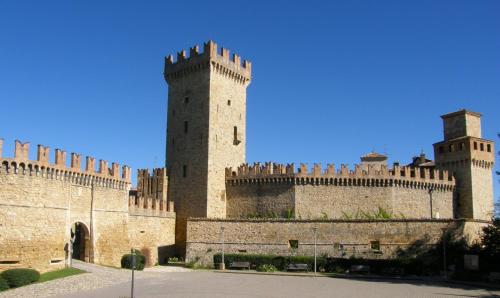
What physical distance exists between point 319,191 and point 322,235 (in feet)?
15.9

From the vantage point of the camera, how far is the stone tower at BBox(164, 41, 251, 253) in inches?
1517

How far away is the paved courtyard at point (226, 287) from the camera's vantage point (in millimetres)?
21781

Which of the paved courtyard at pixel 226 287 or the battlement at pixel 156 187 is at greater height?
the battlement at pixel 156 187

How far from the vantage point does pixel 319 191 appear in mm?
38531

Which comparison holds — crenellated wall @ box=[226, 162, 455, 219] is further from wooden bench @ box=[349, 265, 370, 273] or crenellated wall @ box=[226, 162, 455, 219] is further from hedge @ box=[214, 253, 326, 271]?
wooden bench @ box=[349, 265, 370, 273]

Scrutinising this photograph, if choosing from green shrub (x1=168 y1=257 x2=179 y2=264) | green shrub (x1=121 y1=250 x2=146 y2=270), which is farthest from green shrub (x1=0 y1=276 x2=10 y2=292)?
green shrub (x1=168 y1=257 x2=179 y2=264)

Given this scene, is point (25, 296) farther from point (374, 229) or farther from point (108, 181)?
point (374, 229)

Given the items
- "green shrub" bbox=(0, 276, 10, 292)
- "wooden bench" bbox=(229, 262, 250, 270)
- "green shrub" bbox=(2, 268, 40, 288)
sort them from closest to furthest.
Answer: "green shrub" bbox=(0, 276, 10, 292) < "green shrub" bbox=(2, 268, 40, 288) < "wooden bench" bbox=(229, 262, 250, 270)

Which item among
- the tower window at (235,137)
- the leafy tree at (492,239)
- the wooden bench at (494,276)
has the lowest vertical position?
the wooden bench at (494,276)

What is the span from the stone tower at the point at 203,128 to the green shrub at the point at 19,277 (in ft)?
49.8

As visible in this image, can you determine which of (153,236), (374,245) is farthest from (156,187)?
(374,245)

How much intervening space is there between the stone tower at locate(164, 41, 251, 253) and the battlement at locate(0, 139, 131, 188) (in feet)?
20.8

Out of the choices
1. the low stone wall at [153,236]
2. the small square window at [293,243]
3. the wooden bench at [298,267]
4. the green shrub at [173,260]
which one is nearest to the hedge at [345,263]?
the wooden bench at [298,267]

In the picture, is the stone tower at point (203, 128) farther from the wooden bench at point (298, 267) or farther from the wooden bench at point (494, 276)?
the wooden bench at point (494, 276)
